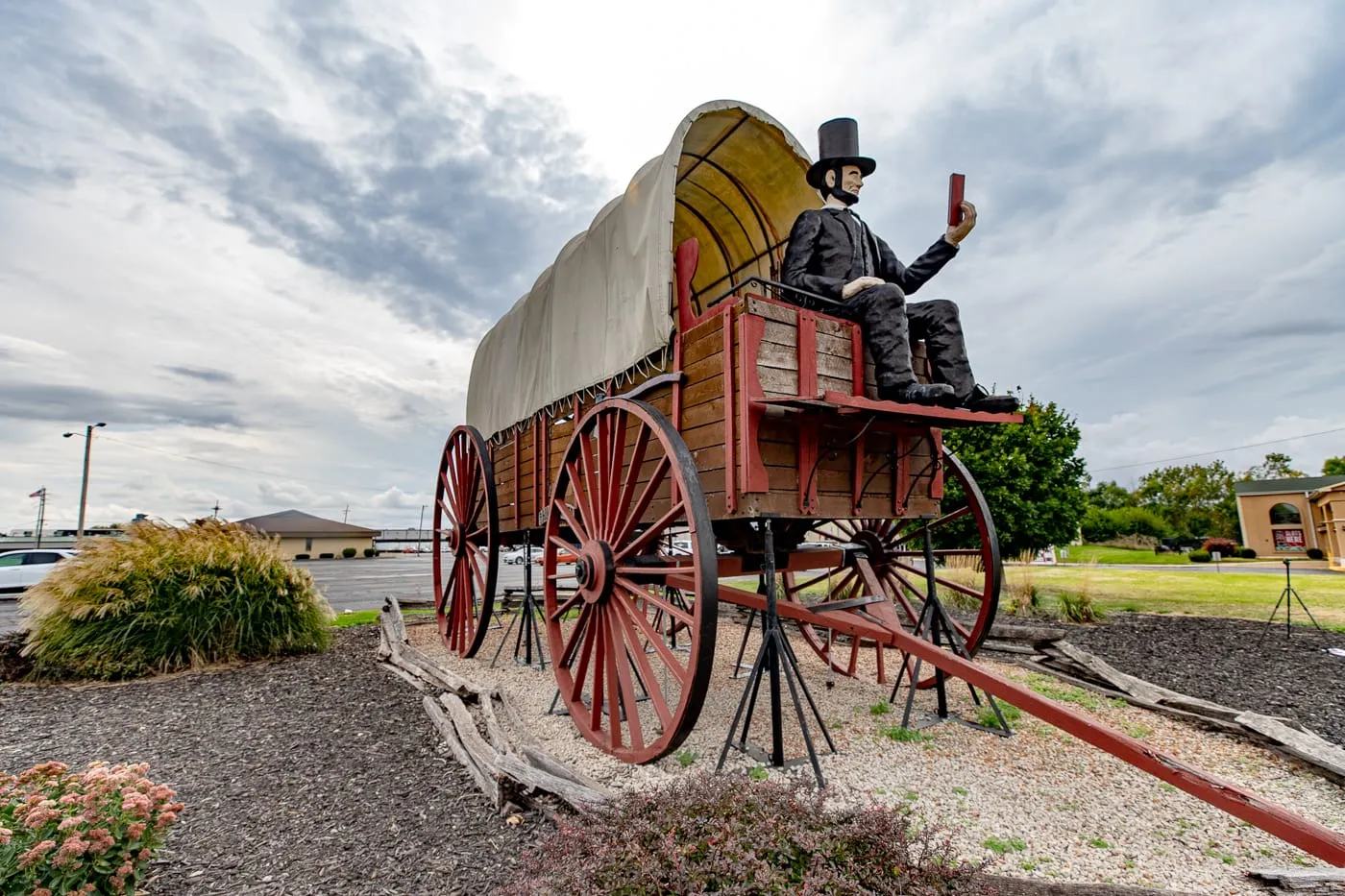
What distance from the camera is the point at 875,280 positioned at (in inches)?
139

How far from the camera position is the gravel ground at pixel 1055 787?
2566mm

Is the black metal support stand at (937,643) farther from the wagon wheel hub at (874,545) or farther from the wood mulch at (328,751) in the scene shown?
the wood mulch at (328,751)

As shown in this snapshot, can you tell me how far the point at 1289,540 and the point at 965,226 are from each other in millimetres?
35034

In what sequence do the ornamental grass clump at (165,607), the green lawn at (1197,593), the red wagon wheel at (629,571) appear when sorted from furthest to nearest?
the green lawn at (1197,593)
the ornamental grass clump at (165,607)
the red wagon wheel at (629,571)

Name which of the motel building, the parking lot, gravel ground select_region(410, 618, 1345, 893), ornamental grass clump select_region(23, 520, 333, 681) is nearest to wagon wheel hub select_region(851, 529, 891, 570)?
gravel ground select_region(410, 618, 1345, 893)

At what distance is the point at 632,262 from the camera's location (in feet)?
12.9

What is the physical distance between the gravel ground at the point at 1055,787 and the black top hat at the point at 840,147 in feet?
11.2

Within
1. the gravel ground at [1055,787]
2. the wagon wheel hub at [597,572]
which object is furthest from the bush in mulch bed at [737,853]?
the wagon wheel hub at [597,572]

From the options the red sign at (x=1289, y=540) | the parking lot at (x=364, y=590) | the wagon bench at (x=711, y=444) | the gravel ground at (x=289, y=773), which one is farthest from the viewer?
the red sign at (x=1289, y=540)

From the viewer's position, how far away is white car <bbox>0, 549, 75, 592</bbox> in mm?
14014

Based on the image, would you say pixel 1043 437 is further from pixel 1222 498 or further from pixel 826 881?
pixel 1222 498

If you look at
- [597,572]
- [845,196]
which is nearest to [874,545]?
[597,572]

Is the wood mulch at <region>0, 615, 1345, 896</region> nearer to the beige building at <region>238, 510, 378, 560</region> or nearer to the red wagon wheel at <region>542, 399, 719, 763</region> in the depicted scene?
the red wagon wheel at <region>542, 399, 719, 763</region>

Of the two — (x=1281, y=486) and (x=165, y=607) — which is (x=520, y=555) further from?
(x=1281, y=486)
